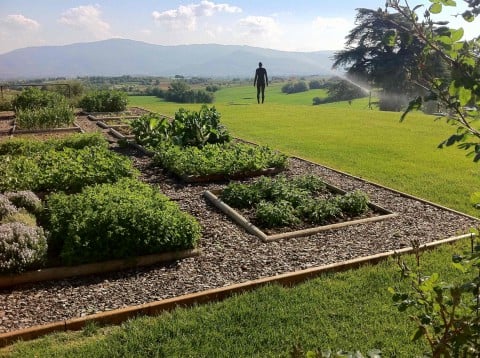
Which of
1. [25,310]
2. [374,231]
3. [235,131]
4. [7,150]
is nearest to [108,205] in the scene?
[25,310]

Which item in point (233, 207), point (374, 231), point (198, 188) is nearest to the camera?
point (374, 231)

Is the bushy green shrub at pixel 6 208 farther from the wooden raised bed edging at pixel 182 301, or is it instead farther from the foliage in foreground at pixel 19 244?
the wooden raised bed edging at pixel 182 301

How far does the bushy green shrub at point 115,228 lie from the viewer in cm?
493

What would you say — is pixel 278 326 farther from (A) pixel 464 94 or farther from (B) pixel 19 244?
(B) pixel 19 244

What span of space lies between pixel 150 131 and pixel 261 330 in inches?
352

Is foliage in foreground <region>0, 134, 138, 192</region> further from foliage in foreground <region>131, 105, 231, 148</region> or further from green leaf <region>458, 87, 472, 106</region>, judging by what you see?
green leaf <region>458, 87, 472, 106</region>

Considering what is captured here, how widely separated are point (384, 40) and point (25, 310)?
3959 millimetres

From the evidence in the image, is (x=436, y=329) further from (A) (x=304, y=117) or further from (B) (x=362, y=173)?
(A) (x=304, y=117)

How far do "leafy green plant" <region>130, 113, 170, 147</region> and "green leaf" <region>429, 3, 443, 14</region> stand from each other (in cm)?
1012

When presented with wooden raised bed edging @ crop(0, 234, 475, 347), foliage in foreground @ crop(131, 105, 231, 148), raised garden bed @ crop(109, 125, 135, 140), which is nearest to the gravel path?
wooden raised bed edging @ crop(0, 234, 475, 347)

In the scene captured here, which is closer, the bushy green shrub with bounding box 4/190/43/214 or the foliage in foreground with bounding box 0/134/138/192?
the bushy green shrub with bounding box 4/190/43/214

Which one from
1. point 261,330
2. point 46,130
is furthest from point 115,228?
point 46,130

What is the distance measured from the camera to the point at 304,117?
20047mm

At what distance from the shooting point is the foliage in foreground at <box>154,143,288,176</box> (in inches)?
339
